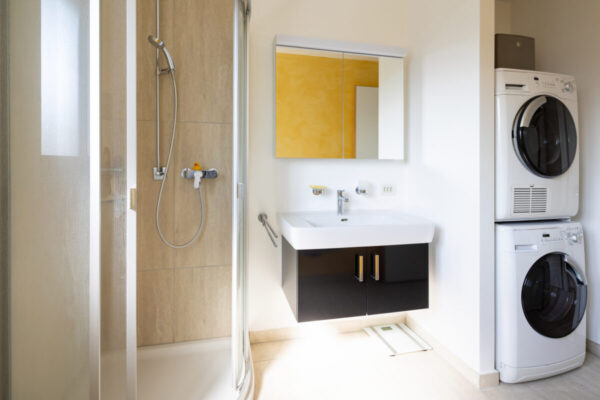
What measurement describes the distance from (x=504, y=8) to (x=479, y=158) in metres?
1.82

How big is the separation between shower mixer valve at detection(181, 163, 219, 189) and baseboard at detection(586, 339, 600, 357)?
2700 millimetres

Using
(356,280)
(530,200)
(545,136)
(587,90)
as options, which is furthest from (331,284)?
(587,90)

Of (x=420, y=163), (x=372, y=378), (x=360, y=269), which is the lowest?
(x=372, y=378)

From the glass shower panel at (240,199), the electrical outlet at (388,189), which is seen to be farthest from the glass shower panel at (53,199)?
the electrical outlet at (388,189)

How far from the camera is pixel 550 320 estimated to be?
1.73 m

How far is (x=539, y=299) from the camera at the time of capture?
1.72 m

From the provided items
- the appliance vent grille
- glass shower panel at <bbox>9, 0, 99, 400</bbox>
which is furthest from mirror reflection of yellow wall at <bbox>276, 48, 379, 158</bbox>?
glass shower panel at <bbox>9, 0, 99, 400</bbox>

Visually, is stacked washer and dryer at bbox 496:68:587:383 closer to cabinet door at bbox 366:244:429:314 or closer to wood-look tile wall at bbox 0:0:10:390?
cabinet door at bbox 366:244:429:314

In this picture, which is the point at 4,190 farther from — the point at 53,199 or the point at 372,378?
the point at 372,378

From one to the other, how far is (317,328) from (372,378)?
0.57 metres

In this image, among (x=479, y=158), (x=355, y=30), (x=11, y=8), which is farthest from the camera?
(x=355, y=30)

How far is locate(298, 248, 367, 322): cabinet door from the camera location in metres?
1.69

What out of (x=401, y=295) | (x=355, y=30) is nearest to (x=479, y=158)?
(x=401, y=295)

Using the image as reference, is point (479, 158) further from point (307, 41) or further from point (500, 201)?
point (307, 41)
